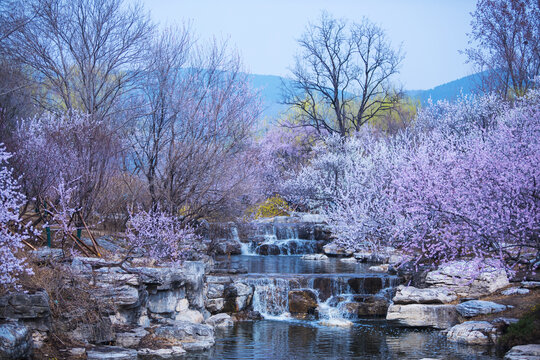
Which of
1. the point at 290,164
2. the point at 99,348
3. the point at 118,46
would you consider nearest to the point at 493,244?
the point at 99,348

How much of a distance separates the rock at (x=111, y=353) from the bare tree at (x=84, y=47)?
8.30 metres

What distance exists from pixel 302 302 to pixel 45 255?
627 centimetres

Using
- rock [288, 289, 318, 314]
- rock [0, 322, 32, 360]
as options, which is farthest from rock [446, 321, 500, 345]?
rock [0, 322, 32, 360]

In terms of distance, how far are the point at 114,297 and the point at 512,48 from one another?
21250mm

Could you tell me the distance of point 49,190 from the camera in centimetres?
1197

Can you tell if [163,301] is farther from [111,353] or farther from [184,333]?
[111,353]

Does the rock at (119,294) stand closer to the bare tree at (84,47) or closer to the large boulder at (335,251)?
the bare tree at (84,47)

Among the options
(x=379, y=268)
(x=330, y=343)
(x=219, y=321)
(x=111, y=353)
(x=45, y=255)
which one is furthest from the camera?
(x=379, y=268)

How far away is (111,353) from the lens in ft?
28.6

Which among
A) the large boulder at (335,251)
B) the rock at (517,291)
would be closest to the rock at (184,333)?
the rock at (517,291)

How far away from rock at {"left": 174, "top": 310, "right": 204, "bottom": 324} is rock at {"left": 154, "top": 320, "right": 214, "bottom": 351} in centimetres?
94

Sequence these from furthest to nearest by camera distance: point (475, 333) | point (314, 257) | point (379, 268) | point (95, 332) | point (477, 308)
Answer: point (314, 257) → point (379, 268) → point (477, 308) → point (475, 333) → point (95, 332)

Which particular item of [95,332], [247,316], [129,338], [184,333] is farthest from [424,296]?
[95,332]

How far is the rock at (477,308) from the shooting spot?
1098cm
